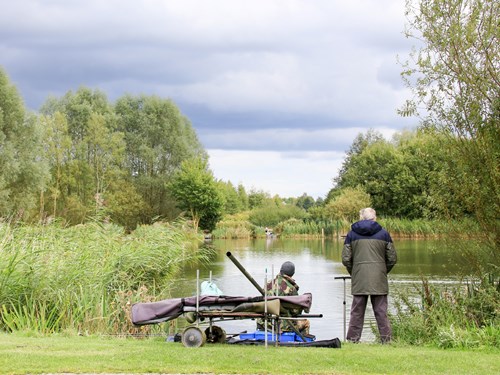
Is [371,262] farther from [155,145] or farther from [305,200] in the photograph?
[305,200]

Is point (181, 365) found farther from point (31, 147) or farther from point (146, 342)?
point (31, 147)

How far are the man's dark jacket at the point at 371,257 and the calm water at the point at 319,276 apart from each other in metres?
1.15

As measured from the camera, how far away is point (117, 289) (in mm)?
12289

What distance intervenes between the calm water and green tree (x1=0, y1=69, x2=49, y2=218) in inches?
458

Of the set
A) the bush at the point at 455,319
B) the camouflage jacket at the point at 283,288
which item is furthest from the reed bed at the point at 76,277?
the bush at the point at 455,319

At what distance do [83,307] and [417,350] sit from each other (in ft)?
16.8

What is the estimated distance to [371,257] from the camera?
9.39m

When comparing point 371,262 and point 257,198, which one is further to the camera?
point 257,198

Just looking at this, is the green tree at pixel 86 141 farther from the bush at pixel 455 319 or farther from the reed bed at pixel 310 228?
the bush at pixel 455 319

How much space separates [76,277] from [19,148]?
106 feet

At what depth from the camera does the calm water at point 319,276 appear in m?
14.1

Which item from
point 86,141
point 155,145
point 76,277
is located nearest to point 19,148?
→ point 86,141

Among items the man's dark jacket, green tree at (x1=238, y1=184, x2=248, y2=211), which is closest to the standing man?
the man's dark jacket

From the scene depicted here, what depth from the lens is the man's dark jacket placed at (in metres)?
9.38
